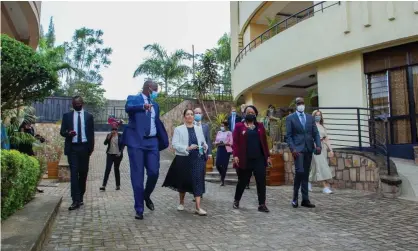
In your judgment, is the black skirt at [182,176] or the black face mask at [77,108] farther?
the black face mask at [77,108]

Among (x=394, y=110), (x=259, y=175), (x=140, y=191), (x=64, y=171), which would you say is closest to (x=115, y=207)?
Answer: (x=140, y=191)

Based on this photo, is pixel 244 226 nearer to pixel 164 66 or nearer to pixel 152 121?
pixel 152 121

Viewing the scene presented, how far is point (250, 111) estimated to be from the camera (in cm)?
605

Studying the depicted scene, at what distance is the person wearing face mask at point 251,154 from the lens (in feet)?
19.4

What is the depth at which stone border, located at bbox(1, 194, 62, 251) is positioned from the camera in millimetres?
3068

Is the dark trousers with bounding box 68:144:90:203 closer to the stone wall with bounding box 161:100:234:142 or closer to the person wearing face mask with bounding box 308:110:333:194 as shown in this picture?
the person wearing face mask with bounding box 308:110:333:194

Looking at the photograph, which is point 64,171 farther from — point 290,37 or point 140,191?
point 290,37

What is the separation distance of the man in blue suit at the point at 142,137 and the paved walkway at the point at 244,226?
568mm

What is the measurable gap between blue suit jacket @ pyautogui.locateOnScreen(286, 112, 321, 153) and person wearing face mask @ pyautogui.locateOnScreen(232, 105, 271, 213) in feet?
1.65

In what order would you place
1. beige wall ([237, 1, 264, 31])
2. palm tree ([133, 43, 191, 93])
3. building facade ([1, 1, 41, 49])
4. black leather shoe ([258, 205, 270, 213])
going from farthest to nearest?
1. palm tree ([133, 43, 191, 93])
2. beige wall ([237, 1, 264, 31])
3. building facade ([1, 1, 41, 49])
4. black leather shoe ([258, 205, 270, 213])

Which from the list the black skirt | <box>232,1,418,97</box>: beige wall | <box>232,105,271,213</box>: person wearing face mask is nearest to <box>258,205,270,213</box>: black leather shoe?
<box>232,105,271,213</box>: person wearing face mask

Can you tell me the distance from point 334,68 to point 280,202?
6.92m

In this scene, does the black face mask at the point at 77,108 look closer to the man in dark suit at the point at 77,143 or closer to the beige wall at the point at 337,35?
the man in dark suit at the point at 77,143

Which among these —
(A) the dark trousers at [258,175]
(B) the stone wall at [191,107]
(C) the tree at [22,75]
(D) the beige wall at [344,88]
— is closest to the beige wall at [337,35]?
(D) the beige wall at [344,88]
